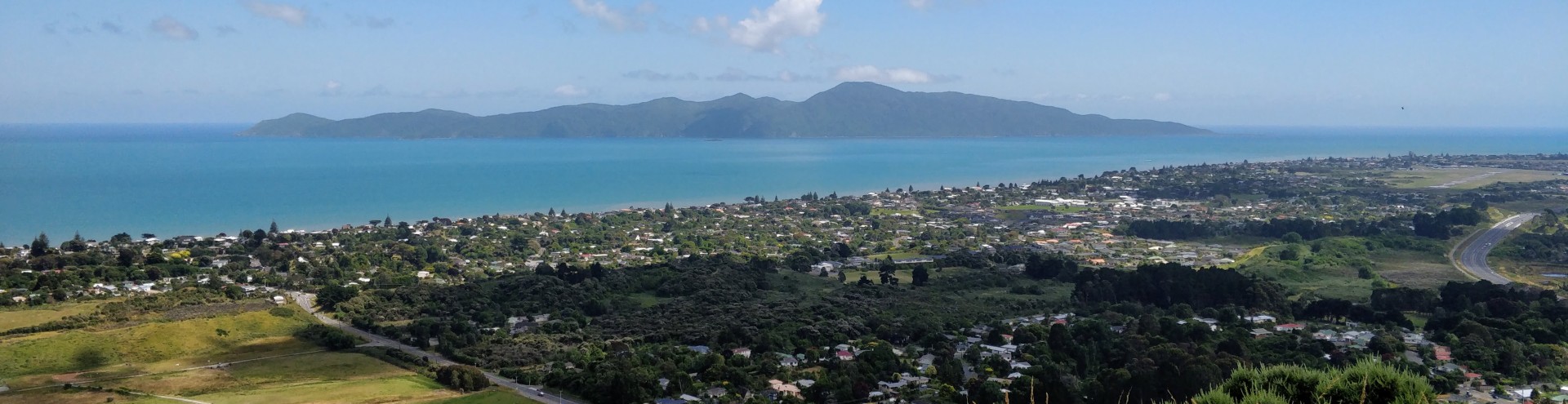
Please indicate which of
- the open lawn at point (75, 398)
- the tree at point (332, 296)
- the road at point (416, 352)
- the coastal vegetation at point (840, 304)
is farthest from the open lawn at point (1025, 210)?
the open lawn at point (75, 398)

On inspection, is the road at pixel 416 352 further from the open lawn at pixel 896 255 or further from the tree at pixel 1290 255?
the tree at pixel 1290 255

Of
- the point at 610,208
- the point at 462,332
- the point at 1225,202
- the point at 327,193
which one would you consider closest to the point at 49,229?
the point at 327,193

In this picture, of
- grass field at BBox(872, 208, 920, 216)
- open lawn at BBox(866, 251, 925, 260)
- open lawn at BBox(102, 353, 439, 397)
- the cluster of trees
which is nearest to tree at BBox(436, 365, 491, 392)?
open lawn at BBox(102, 353, 439, 397)

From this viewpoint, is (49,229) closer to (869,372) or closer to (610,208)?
(610,208)

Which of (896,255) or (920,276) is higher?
(920,276)

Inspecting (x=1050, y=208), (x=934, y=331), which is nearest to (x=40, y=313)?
(x=934, y=331)

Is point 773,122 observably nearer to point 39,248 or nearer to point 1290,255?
point 1290,255

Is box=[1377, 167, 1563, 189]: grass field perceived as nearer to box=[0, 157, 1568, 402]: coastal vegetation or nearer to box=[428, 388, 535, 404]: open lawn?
box=[0, 157, 1568, 402]: coastal vegetation
